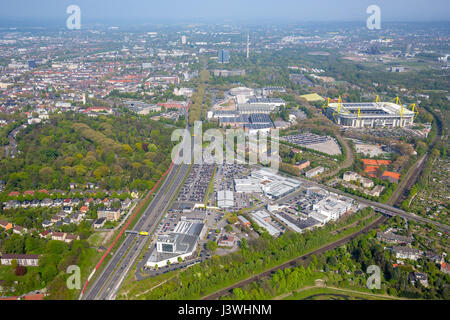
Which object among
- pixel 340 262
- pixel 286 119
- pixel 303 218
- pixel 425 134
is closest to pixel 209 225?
pixel 303 218

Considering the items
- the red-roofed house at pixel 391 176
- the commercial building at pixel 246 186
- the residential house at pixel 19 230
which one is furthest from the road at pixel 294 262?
the residential house at pixel 19 230

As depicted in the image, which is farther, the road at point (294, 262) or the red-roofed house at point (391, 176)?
the red-roofed house at point (391, 176)

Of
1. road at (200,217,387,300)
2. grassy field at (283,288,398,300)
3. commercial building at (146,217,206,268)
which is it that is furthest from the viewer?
commercial building at (146,217,206,268)

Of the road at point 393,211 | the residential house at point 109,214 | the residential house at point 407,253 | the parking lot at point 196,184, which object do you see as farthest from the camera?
the parking lot at point 196,184

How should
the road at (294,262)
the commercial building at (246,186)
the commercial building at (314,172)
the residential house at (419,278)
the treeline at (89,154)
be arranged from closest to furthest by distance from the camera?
the road at (294,262)
the residential house at (419,278)
the commercial building at (246,186)
the treeline at (89,154)
the commercial building at (314,172)

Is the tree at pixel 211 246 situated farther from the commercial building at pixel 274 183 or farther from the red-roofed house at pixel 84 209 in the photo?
the red-roofed house at pixel 84 209

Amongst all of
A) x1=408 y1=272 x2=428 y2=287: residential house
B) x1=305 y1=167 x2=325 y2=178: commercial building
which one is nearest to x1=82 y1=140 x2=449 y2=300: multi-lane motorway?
x1=305 y1=167 x2=325 y2=178: commercial building

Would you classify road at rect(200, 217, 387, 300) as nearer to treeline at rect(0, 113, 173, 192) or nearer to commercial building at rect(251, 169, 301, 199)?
commercial building at rect(251, 169, 301, 199)

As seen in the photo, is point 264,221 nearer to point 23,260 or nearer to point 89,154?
point 23,260
